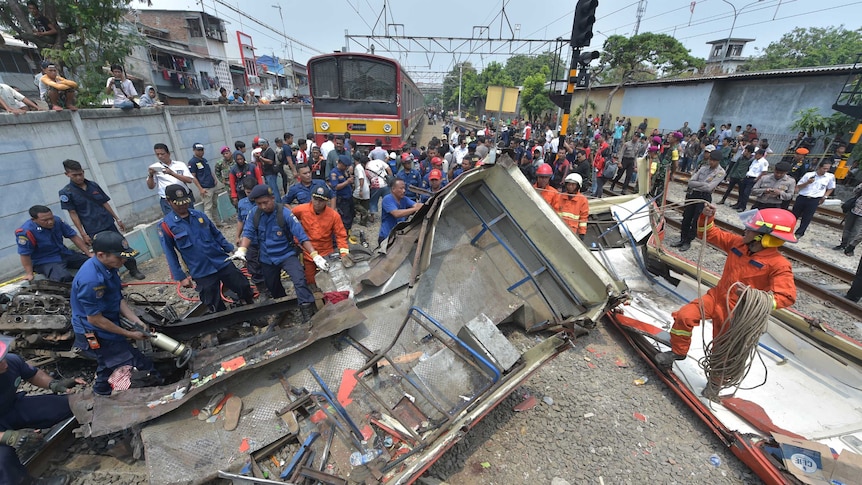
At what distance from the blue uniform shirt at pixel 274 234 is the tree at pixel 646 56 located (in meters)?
26.5

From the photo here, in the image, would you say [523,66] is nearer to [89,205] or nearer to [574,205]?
[574,205]

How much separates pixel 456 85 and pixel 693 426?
61385mm

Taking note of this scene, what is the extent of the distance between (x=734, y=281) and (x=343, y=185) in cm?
567

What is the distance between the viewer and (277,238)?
373 cm

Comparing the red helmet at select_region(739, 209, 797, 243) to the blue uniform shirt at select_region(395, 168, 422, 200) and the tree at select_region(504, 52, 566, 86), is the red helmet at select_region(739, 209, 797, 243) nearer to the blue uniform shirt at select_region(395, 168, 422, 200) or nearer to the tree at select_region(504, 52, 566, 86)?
the blue uniform shirt at select_region(395, 168, 422, 200)

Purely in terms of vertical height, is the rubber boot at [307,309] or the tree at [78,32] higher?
the tree at [78,32]

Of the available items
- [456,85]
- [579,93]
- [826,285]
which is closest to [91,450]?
[826,285]

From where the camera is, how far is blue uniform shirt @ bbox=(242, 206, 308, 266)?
3711mm

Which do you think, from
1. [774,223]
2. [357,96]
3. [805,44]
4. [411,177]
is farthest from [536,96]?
[805,44]

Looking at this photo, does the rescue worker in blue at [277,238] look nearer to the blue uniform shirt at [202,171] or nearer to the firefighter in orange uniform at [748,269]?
the firefighter in orange uniform at [748,269]

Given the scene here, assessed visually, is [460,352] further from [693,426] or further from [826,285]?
[826,285]

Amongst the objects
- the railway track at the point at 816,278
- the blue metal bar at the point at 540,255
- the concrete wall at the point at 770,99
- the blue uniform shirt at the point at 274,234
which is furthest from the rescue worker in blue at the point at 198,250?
the concrete wall at the point at 770,99

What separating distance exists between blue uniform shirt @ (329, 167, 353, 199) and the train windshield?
4213mm

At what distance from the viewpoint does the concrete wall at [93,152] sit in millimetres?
4695
